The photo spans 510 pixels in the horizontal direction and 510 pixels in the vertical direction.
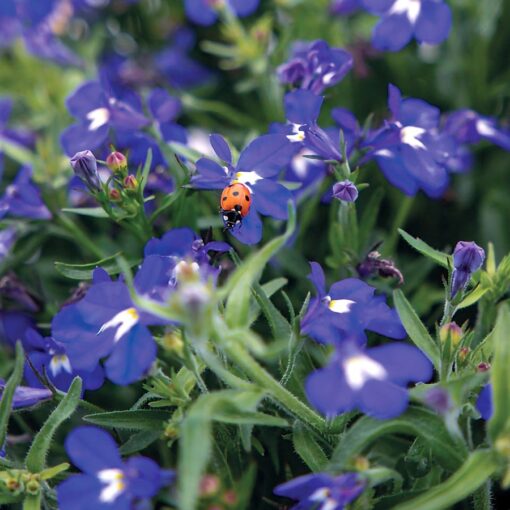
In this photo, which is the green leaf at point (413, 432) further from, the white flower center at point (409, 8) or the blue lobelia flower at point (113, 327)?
the white flower center at point (409, 8)

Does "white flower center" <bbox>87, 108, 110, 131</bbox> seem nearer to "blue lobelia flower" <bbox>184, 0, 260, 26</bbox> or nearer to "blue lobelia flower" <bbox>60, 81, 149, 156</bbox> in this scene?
"blue lobelia flower" <bbox>60, 81, 149, 156</bbox>

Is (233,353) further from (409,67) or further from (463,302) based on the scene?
(409,67)

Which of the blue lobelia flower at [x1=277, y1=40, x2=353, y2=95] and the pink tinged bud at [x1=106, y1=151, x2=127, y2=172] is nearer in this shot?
the pink tinged bud at [x1=106, y1=151, x2=127, y2=172]

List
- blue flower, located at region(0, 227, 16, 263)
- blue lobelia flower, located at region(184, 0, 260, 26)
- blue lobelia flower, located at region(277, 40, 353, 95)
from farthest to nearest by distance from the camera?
blue lobelia flower, located at region(184, 0, 260, 26) → blue flower, located at region(0, 227, 16, 263) → blue lobelia flower, located at region(277, 40, 353, 95)

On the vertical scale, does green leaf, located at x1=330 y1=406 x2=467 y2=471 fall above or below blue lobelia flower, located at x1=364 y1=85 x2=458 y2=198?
below

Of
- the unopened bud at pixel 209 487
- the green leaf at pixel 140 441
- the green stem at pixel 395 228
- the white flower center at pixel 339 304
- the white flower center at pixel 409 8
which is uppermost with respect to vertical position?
the white flower center at pixel 409 8

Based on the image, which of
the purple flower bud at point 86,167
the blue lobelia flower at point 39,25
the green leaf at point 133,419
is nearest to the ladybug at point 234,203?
the purple flower bud at point 86,167

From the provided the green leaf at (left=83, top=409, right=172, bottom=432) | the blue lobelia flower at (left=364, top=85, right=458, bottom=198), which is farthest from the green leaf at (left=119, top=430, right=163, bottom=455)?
the blue lobelia flower at (left=364, top=85, right=458, bottom=198)
